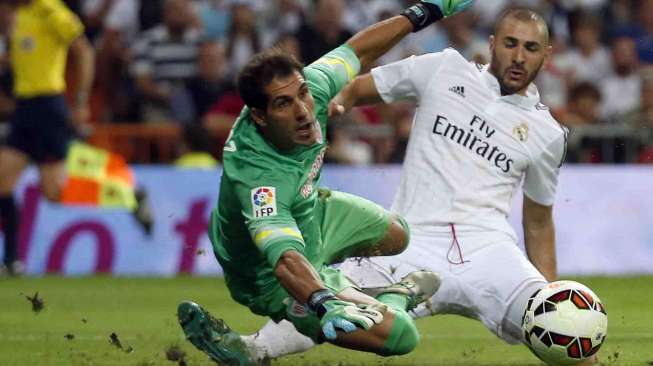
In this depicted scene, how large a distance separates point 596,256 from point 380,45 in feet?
24.1

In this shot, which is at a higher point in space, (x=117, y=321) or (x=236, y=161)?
(x=236, y=161)

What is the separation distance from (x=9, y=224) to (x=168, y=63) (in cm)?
325

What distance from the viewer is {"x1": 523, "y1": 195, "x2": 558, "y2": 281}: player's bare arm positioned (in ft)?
29.5

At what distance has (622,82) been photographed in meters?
16.8

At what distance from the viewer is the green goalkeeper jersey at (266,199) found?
7207mm

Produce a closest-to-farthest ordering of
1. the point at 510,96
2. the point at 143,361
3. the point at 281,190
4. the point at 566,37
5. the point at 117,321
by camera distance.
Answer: the point at 281,190
the point at 143,361
the point at 510,96
the point at 117,321
the point at 566,37

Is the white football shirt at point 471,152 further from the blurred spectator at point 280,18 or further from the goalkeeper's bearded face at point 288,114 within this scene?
the blurred spectator at point 280,18

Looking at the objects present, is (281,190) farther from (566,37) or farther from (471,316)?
(566,37)

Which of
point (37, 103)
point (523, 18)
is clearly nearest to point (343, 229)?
point (523, 18)

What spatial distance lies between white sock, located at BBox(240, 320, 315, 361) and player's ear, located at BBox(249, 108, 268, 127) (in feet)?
4.63

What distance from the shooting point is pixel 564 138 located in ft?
29.6

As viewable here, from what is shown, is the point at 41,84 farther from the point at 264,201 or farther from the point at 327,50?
the point at 264,201

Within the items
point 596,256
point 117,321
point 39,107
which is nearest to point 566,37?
point 596,256

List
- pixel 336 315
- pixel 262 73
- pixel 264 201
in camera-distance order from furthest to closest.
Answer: pixel 262 73
pixel 264 201
pixel 336 315
